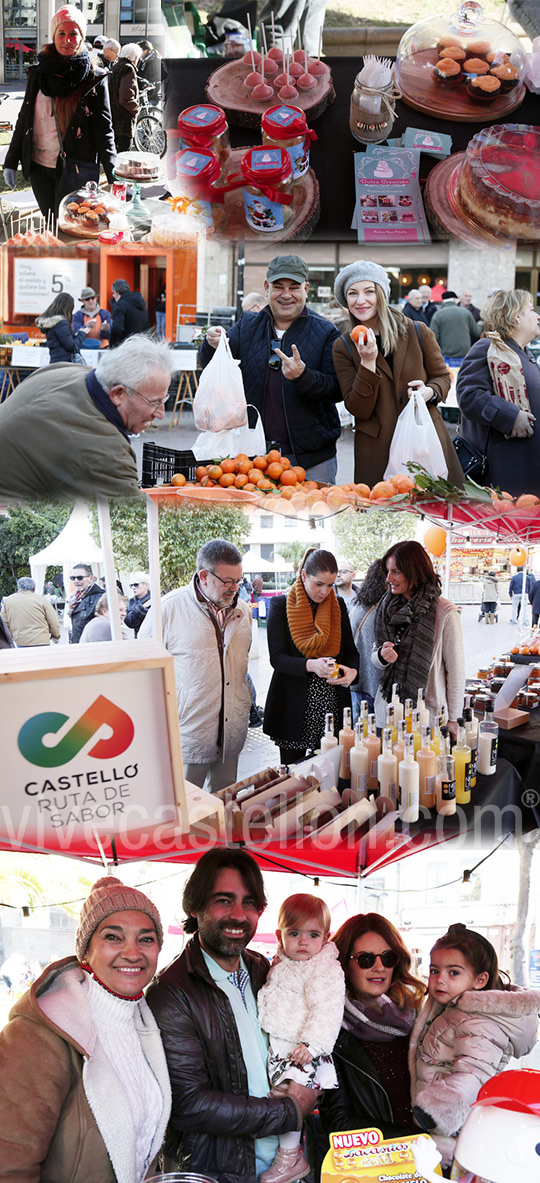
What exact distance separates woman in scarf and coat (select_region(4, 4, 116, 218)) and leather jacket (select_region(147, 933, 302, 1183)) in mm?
2191

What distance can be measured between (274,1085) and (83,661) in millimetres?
1077

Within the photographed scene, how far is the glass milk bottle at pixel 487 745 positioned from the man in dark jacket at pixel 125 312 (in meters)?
1.42

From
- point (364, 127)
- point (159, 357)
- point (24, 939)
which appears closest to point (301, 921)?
point (24, 939)

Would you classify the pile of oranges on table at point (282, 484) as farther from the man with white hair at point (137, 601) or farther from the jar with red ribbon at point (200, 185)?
the jar with red ribbon at point (200, 185)

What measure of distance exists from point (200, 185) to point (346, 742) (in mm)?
1618

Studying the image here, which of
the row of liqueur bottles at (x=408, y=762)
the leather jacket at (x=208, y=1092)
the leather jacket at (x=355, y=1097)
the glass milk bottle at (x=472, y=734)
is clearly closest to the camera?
the leather jacket at (x=208, y=1092)

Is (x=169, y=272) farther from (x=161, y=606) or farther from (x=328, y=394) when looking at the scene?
(x=161, y=606)

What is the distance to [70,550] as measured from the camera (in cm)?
224

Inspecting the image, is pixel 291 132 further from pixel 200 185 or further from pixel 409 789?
pixel 409 789

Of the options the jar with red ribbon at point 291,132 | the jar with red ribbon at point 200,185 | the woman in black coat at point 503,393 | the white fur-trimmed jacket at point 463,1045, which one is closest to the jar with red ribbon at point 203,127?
the jar with red ribbon at point 200,185

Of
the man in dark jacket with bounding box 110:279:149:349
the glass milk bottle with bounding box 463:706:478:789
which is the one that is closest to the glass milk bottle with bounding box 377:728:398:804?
the glass milk bottle with bounding box 463:706:478:789

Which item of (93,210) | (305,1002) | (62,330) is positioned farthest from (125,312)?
(305,1002)

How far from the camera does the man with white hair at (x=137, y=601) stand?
224cm

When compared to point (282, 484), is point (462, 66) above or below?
above
